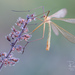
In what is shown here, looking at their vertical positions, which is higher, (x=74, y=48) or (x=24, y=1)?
→ (x=24, y=1)

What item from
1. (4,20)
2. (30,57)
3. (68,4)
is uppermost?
(68,4)

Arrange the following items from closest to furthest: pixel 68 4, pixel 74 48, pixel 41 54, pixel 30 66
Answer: pixel 30 66 → pixel 41 54 → pixel 74 48 → pixel 68 4

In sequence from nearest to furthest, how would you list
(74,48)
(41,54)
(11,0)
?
(41,54)
(74,48)
(11,0)

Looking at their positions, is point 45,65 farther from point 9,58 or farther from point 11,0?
point 9,58

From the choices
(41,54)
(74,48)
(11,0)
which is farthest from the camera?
(11,0)

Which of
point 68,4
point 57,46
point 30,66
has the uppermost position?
point 68,4

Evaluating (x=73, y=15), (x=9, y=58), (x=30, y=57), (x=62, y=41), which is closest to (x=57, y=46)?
(x=62, y=41)

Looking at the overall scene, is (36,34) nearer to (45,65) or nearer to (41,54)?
(41,54)

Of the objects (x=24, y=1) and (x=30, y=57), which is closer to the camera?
(x=30, y=57)

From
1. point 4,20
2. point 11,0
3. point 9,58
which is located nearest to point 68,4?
point 11,0
